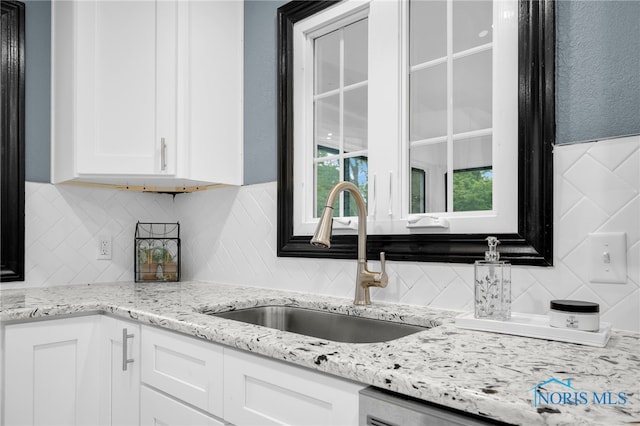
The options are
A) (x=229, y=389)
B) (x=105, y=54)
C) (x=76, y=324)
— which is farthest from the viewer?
(x=105, y=54)

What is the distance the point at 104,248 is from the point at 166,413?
1.22m

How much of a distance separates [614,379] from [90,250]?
2.19 m

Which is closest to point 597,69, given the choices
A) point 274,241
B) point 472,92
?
point 472,92

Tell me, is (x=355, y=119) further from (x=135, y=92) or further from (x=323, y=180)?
(x=135, y=92)

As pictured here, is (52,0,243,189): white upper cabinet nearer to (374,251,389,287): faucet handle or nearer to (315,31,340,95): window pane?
(315,31,340,95): window pane

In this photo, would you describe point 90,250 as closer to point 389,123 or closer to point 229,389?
point 229,389

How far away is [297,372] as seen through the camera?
99 centimetres

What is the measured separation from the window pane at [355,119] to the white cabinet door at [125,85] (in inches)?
29.7

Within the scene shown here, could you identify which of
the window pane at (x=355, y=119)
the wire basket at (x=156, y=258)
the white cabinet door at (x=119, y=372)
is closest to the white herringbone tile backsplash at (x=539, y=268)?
the wire basket at (x=156, y=258)

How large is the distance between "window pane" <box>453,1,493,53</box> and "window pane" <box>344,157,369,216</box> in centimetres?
53

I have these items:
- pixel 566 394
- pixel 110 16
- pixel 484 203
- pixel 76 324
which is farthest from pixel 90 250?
pixel 566 394

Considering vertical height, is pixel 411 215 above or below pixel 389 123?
below

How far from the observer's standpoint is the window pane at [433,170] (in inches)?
61.6

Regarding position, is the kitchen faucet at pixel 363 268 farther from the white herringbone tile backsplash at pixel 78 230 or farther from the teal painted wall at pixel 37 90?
the teal painted wall at pixel 37 90
